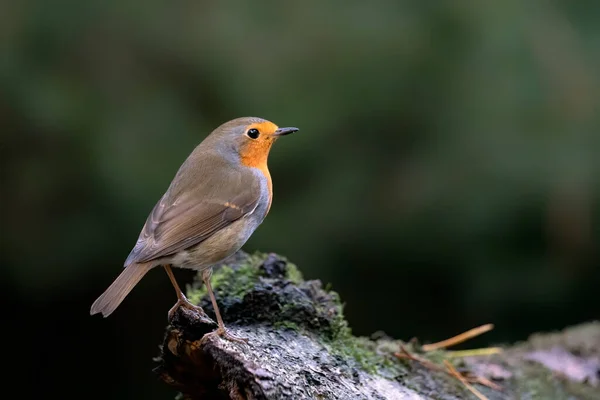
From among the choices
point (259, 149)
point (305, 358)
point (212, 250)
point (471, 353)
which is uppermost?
point (259, 149)

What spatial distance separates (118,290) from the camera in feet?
8.64

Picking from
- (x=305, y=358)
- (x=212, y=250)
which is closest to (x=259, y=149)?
(x=212, y=250)

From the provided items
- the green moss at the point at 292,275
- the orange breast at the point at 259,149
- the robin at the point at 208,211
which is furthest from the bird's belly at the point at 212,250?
the orange breast at the point at 259,149

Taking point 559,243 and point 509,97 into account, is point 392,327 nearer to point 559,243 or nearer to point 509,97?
point 559,243

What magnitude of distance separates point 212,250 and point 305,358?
531 millimetres

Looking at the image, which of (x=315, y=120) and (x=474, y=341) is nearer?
(x=315, y=120)

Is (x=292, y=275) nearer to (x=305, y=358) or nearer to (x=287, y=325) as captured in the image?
(x=287, y=325)

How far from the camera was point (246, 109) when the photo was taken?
4398mm

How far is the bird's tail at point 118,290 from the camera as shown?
2.58 m

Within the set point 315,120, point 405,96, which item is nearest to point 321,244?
point 315,120

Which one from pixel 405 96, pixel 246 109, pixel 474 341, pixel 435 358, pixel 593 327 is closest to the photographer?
pixel 435 358

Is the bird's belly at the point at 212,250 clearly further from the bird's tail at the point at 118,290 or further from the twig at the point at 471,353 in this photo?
the twig at the point at 471,353

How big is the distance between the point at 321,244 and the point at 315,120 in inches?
25.5

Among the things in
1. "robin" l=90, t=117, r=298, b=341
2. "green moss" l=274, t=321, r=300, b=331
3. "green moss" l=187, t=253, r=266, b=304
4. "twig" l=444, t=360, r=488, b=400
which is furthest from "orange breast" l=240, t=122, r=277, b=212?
"twig" l=444, t=360, r=488, b=400
